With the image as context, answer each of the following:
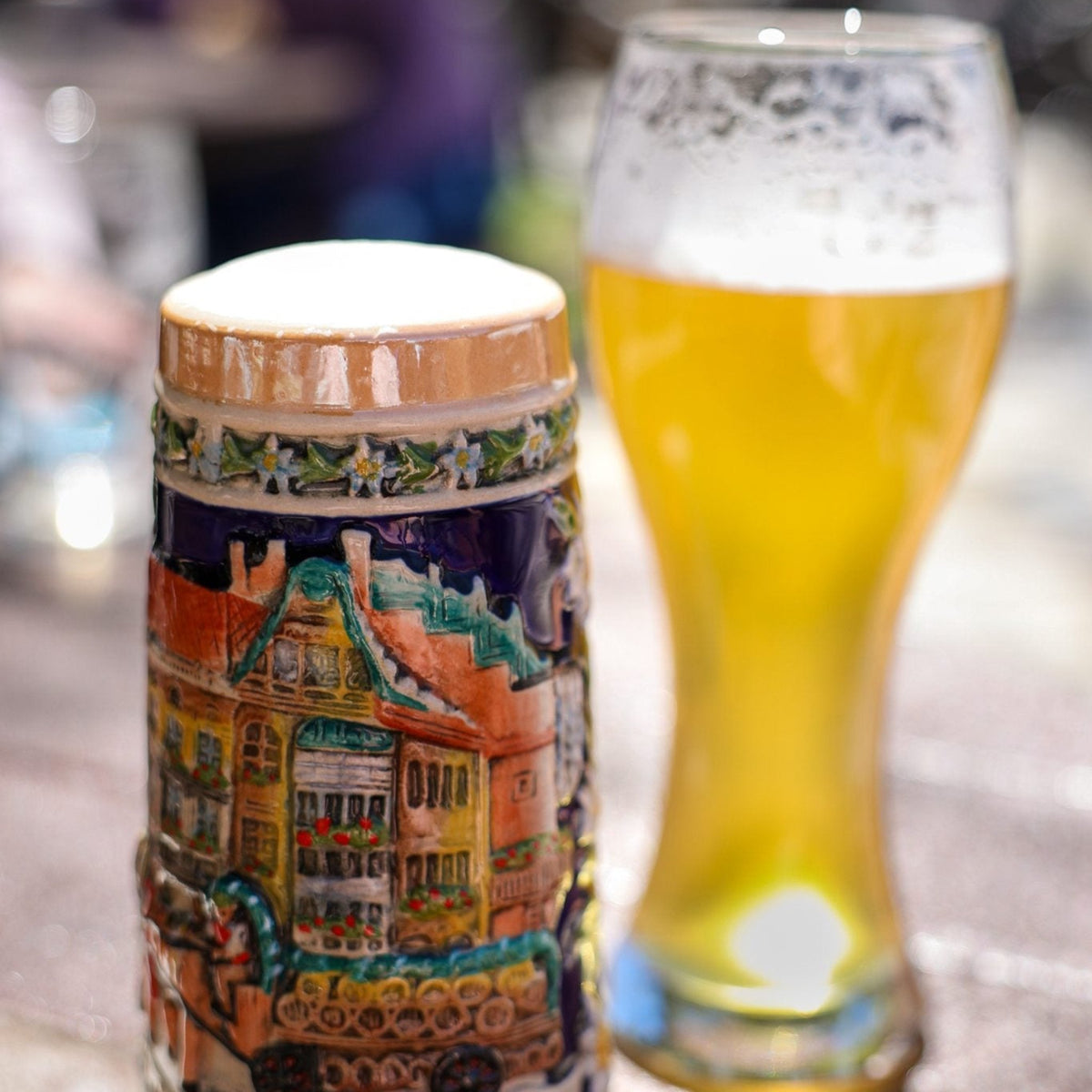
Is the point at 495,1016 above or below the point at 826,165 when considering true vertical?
below

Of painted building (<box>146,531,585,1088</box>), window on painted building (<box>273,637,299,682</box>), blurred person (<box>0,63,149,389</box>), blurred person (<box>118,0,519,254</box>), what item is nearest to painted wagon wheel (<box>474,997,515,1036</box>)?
painted building (<box>146,531,585,1088</box>)

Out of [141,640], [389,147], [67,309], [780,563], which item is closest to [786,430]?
[780,563]

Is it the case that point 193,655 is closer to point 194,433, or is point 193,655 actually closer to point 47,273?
point 194,433

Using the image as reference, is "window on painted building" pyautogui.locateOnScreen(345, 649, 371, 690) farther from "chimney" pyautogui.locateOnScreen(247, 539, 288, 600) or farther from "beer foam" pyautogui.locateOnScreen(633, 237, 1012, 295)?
"beer foam" pyautogui.locateOnScreen(633, 237, 1012, 295)

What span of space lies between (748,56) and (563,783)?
231 millimetres

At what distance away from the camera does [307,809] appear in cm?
38

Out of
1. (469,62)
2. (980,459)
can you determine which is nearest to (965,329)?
(980,459)

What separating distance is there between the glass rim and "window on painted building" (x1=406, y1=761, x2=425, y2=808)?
245 millimetres

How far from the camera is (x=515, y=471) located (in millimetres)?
381

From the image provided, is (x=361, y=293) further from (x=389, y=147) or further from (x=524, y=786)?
(x=389, y=147)

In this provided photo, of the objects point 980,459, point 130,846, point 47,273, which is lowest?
point 980,459

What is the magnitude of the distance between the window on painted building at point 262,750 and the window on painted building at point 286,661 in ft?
0.05

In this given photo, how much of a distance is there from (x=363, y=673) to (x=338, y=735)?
17mm

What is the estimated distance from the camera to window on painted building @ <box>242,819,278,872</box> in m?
0.38
